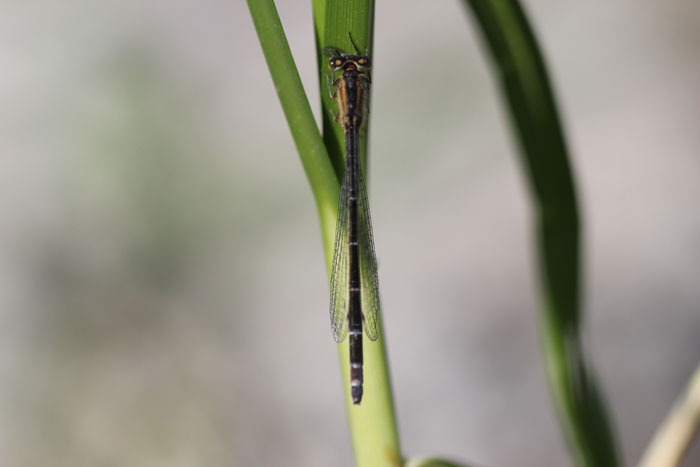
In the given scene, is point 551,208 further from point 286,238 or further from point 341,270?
point 286,238

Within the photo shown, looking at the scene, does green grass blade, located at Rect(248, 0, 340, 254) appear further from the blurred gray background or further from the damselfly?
the blurred gray background

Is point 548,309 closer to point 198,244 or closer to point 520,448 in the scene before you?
point 520,448

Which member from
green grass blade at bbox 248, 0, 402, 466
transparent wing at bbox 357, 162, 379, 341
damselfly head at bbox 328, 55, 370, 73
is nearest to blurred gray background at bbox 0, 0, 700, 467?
transparent wing at bbox 357, 162, 379, 341

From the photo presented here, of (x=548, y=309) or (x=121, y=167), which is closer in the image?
(x=548, y=309)

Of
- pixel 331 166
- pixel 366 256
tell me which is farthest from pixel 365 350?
pixel 366 256

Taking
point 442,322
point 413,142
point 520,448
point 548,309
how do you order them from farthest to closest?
point 413,142
point 442,322
point 520,448
point 548,309

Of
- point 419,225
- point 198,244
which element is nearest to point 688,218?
point 419,225
